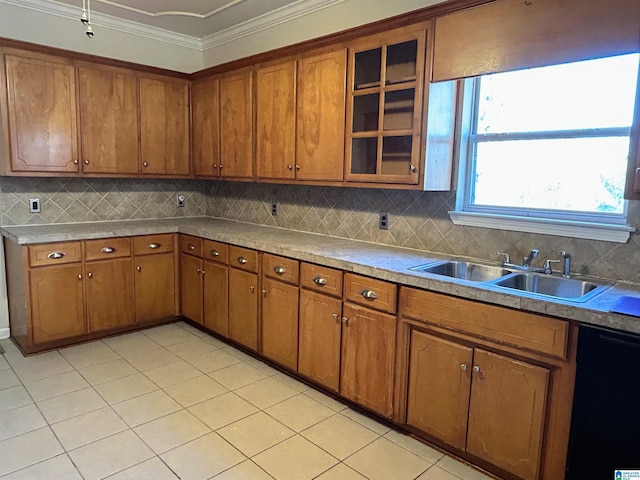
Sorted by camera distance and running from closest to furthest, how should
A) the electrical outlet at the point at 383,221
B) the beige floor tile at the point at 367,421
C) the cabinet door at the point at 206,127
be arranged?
the beige floor tile at the point at 367,421 < the electrical outlet at the point at 383,221 < the cabinet door at the point at 206,127

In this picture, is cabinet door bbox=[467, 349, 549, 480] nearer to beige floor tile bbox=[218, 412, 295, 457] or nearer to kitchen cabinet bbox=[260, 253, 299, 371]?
beige floor tile bbox=[218, 412, 295, 457]

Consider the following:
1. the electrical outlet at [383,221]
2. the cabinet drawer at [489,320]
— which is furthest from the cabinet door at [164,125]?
the cabinet drawer at [489,320]

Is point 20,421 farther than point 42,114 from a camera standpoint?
No

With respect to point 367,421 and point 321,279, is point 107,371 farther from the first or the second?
point 367,421

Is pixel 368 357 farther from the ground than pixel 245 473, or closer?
farther from the ground

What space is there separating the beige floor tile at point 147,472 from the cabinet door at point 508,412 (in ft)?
4.71

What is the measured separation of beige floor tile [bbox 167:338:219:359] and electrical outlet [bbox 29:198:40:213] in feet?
5.25

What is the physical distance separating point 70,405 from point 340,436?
5.31 feet

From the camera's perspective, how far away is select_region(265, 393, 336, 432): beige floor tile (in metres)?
2.52

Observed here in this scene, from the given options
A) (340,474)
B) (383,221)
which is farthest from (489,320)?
(383,221)

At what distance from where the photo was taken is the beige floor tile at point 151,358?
127 inches

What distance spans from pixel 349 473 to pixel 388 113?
6.52ft

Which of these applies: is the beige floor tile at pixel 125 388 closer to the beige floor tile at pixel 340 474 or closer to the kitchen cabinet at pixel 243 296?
the kitchen cabinet at pixel 243 296

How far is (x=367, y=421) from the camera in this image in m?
2.56
